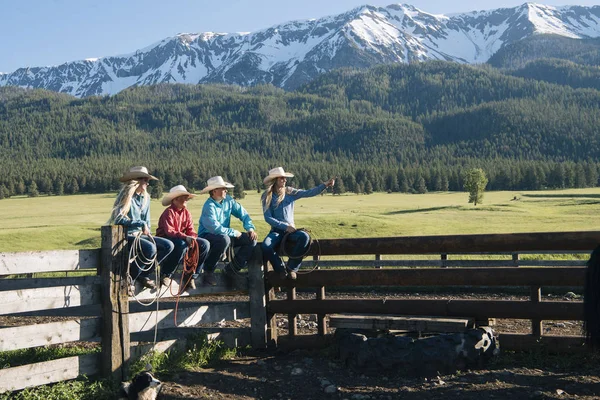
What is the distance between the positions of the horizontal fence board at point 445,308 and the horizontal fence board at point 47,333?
9.76 feet

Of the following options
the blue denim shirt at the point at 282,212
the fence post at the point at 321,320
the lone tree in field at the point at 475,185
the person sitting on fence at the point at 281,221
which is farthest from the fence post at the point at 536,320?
the lone tree in field at the point at 475,185

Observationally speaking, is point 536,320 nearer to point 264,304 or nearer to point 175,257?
point 264,304

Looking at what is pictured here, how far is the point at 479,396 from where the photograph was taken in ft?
23.8

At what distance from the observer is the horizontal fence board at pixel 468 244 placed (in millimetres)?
8648

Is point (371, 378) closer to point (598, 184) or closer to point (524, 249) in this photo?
point (524, 249)

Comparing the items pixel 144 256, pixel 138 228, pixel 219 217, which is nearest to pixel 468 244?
pixel 219 217

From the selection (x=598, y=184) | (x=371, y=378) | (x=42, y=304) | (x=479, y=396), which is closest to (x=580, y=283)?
(x=479, y=396)

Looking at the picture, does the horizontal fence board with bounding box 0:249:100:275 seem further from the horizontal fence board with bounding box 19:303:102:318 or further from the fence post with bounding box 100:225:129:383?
the horizontal fence board with bounding box 19:303:102:318

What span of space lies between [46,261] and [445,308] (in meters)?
5.52

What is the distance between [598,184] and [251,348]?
176 meters

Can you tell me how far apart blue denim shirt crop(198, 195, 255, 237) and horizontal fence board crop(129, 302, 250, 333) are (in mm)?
1180

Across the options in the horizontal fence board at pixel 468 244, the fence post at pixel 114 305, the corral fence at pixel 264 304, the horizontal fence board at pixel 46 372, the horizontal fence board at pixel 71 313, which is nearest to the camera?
the horizontal fence board at pixel 46 372

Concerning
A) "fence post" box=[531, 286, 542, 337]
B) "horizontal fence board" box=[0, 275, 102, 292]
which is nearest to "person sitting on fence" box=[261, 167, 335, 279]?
"horizontal fence board" box=[0, 275, 102, 292]

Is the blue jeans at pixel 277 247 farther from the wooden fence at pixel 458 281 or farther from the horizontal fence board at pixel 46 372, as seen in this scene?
the horizontal fence board at pixel 46 372
